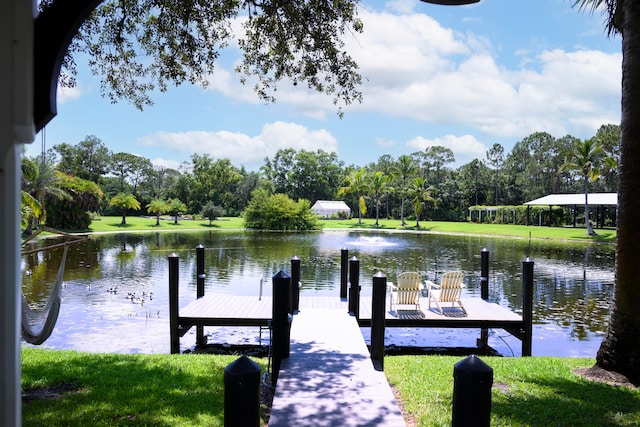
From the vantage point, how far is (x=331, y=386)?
5512 mm

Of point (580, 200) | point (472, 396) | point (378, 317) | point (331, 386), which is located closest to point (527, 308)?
point (378, 317)

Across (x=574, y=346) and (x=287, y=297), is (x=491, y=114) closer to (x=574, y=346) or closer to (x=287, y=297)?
(x=574, y=346)

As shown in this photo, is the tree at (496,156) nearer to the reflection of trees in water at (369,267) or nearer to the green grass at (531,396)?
the reflection of trees in water at (369,267)

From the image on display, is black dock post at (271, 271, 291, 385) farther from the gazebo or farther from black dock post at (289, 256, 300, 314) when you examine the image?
the gazebo

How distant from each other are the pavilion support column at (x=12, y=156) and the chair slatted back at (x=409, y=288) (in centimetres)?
926

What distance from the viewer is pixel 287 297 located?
19.3 ft

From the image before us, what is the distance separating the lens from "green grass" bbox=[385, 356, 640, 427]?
4703 millimetres

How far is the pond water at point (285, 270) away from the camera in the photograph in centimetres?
1027

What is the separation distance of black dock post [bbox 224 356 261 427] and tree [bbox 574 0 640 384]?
18.6ft

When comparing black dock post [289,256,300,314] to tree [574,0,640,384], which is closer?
tree [574,0,640,384]

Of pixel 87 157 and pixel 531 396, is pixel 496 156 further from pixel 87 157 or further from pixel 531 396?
pixel 531 396

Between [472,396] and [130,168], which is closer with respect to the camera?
[472,396]

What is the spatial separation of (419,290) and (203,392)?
19.7 ft

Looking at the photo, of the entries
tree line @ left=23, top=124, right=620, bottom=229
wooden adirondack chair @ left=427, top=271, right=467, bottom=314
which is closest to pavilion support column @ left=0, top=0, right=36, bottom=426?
wooden adirondack chair @ left=427, top=271, right=467, bottom=314
